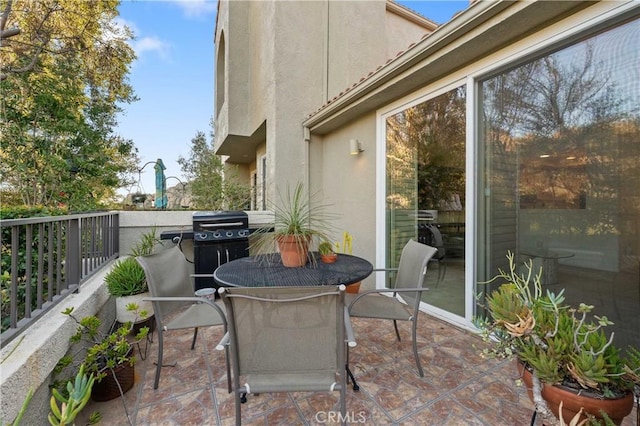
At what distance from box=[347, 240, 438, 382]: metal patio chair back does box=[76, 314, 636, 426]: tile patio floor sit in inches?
7.6

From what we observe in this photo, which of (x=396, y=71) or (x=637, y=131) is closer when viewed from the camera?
(x=637, y=131)

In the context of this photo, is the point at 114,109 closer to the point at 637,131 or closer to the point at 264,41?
the point at 264,41

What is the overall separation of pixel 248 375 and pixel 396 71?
10.7 ft

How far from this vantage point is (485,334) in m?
1.67

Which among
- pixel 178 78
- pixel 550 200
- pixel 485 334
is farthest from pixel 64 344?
pixel 178 78

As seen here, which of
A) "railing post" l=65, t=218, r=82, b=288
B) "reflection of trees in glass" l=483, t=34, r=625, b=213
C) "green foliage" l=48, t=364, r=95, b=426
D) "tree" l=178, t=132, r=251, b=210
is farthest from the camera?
"tree" l=178, t=132, r=251, b=210

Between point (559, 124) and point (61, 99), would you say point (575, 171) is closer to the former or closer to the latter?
point (559, 124)

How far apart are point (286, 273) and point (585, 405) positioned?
6.14 ft

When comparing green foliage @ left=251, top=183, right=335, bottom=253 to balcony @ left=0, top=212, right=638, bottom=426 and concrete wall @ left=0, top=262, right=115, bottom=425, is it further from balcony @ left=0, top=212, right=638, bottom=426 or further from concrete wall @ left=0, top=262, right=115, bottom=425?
concrete wall @ left=0, top=262, right=115, bottom=425

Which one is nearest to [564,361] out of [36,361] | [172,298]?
[172,298]

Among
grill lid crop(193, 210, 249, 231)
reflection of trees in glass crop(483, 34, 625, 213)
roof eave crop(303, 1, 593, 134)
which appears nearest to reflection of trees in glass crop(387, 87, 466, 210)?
roof eave crop(303, 1, 593, 134)

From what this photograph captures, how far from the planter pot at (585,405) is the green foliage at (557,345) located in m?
0.03

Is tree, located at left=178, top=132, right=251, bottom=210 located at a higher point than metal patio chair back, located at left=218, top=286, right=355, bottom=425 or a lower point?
higher

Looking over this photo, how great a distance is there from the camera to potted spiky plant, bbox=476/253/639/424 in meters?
1.33
